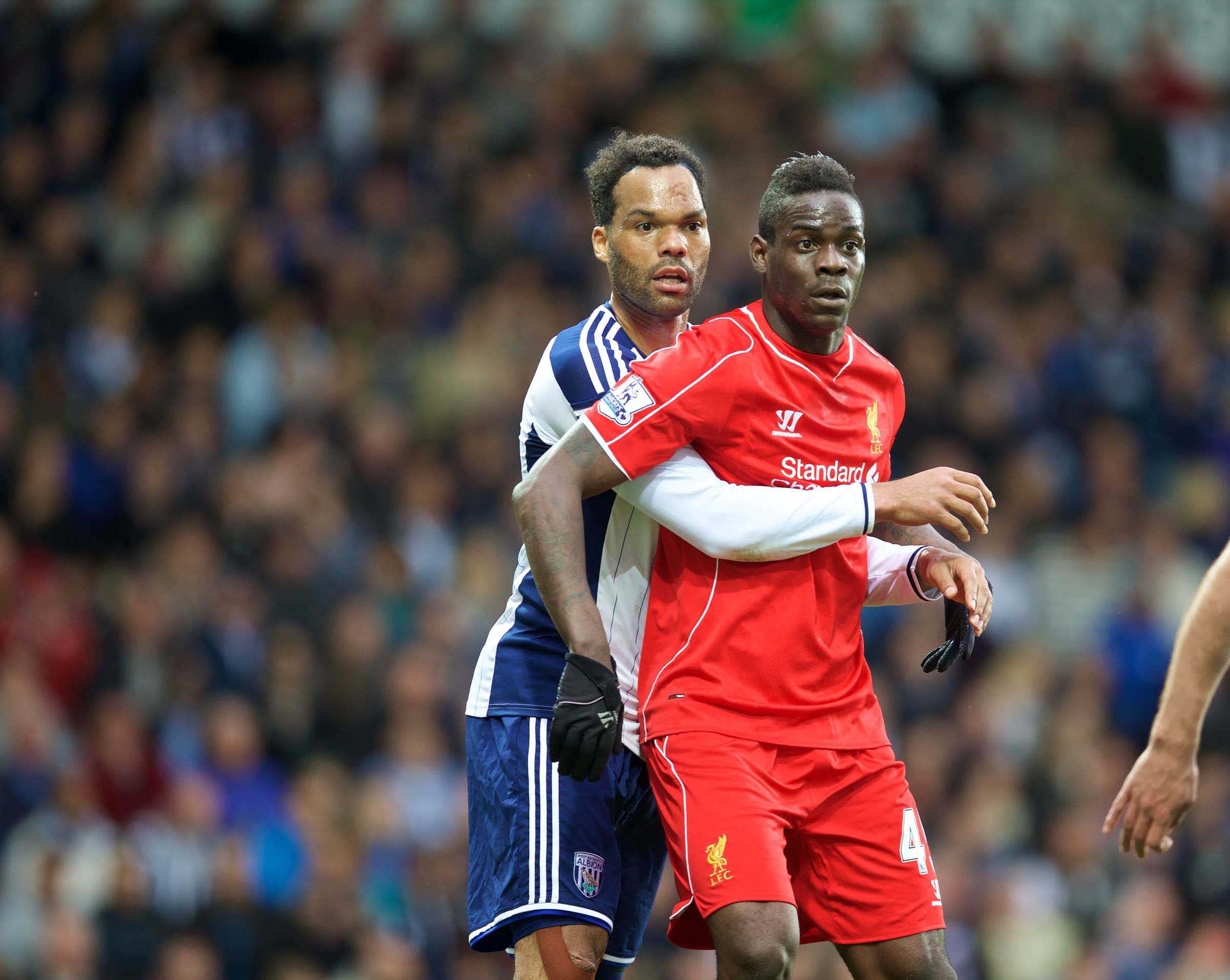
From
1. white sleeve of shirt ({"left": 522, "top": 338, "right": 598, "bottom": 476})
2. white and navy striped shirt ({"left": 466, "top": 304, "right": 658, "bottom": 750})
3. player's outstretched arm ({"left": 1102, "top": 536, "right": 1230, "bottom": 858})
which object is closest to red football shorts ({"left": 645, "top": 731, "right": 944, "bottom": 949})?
white and navy striped shirt ({"left": 466, "top": 304, "right": 658, "bottom": 750})

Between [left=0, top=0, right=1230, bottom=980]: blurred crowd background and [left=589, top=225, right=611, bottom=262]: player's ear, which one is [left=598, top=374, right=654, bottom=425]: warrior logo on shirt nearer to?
[left=589, top=225, right=611, bottom=262]: player's ear

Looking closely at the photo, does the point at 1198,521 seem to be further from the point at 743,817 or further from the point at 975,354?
the point at 743,817

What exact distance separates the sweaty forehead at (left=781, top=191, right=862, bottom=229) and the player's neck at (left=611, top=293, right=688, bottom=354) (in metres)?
0.48

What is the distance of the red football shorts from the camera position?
3719mm

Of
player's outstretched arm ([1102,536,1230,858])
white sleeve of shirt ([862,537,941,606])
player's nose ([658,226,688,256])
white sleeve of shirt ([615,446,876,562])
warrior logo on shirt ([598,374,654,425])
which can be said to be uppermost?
player's nose ([658,226,688,256])

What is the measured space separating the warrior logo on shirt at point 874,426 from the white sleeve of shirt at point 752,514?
25 centimetres

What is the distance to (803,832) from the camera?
12.9ft

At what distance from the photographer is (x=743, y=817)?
12.2 feet

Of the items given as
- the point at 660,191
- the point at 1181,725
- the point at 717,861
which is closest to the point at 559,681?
the point at 717,861

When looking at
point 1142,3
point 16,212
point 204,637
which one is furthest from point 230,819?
point 1142,3

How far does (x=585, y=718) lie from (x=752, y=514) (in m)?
0.61

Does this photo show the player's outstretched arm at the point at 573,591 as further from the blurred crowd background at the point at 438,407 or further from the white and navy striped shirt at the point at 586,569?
the blurred crowd background at the point at 438,407

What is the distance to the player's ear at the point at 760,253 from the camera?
4094 millimetres

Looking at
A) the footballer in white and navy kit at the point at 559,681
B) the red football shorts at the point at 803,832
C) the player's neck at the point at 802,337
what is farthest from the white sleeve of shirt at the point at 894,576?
the player's neck at the point at 802,337
